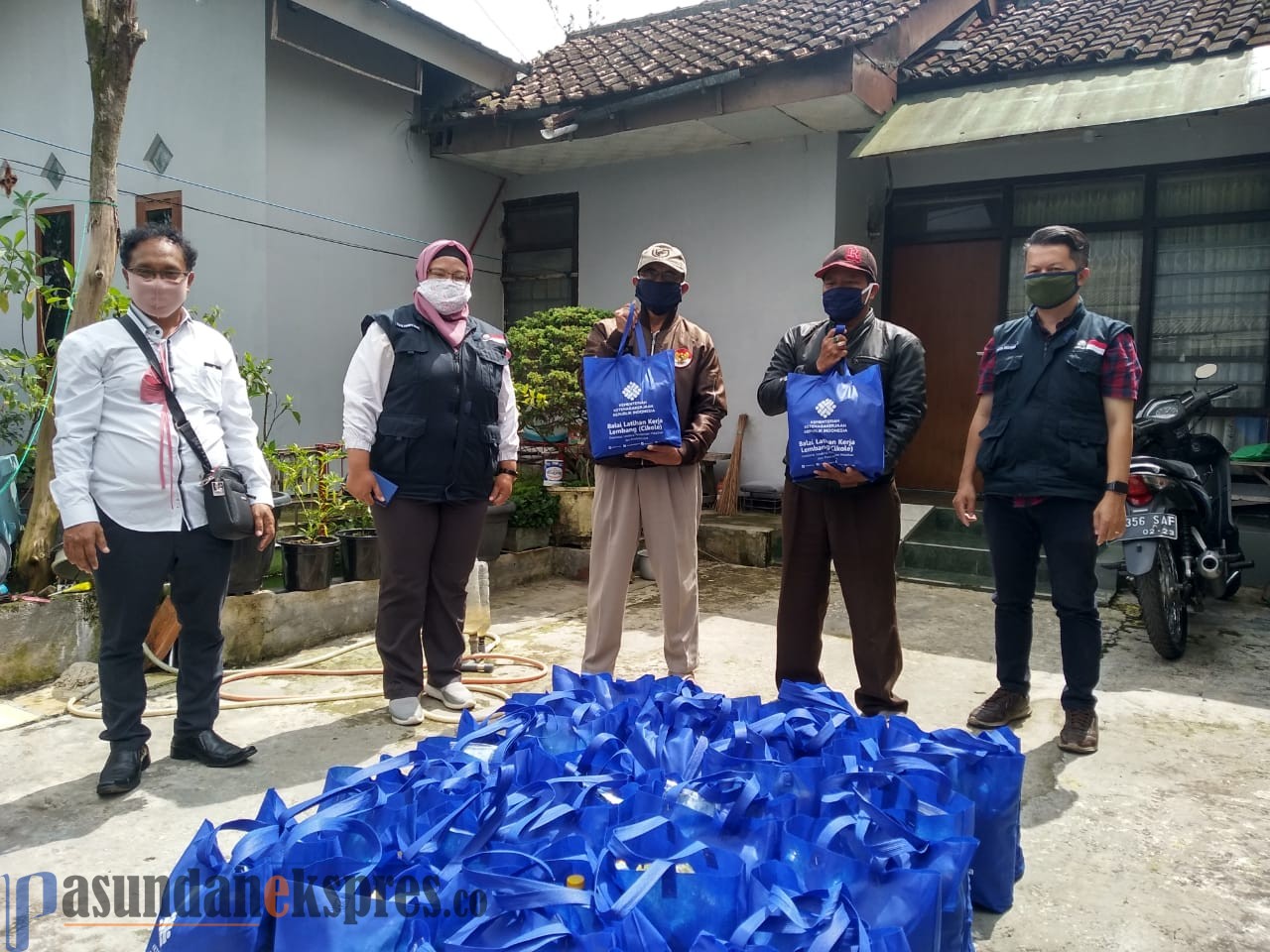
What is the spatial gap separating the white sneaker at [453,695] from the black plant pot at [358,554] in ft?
4.59

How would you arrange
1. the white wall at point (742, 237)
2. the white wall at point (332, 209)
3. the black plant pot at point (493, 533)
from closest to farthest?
the black plant pot at point (493, 533) → the white wall at point (332, 209) → the white wall at point (742, 237)

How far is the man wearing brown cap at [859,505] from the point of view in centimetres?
329

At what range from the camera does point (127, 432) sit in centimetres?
298

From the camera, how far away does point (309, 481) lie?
5.19 m

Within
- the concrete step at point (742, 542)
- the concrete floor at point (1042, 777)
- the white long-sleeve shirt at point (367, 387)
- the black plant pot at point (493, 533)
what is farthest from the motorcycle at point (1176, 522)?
the black plant pot at point (493, 533)

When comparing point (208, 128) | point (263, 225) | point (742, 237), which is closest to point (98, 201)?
point (263, 225)

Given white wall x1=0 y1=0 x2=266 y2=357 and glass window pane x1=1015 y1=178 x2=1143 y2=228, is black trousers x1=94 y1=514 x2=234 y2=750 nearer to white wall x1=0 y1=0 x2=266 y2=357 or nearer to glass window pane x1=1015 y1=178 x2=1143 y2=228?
white wall x1=0 y1=0 x2=266 y2=357

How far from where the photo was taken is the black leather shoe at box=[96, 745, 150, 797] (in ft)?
9.68

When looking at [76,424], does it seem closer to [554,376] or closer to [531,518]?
[531,518]

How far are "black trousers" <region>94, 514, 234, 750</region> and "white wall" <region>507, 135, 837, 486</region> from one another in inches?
217

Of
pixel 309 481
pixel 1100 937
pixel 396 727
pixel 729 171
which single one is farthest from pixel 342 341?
pixel 1100 937

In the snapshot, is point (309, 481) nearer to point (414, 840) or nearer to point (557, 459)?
point (557, 459)

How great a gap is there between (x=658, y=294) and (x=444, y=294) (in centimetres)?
85

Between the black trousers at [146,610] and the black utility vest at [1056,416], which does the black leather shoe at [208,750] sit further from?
the black utility vest at [1056,416]
